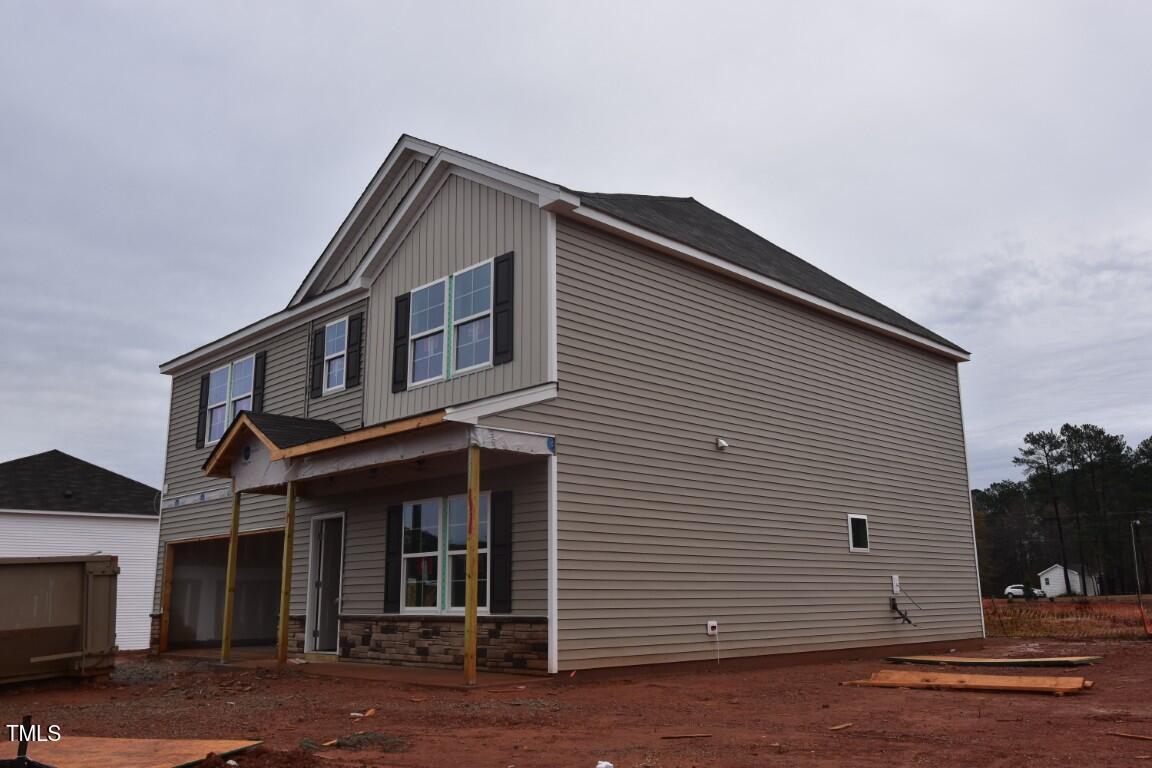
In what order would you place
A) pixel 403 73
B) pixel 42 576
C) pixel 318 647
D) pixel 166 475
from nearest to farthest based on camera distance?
pixel 42 576
pixel 318 647
pixel 403 73
pixel 166 475

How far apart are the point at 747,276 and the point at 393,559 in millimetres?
6906

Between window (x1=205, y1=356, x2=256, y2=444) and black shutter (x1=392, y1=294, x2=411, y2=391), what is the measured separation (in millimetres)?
5373

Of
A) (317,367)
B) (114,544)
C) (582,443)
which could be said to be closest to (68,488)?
(114,544)

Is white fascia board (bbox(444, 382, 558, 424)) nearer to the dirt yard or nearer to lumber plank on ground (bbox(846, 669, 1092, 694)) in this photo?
the dirt yard

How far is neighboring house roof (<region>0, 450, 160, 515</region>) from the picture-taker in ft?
→ 87.6

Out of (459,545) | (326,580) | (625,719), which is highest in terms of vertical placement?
(459,545)

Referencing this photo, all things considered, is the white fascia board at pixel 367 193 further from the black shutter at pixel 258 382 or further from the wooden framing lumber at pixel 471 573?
the wooden framing lumber at pixel 471 573

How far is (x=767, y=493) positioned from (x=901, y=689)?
14.0 ft

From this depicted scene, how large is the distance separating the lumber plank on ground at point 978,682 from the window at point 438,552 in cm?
495

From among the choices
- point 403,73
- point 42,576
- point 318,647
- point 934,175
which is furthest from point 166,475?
point 934,175

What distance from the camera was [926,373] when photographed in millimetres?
18422

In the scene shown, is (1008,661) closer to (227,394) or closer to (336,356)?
(336,356)

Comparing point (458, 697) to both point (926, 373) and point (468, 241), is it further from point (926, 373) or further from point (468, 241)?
point (926, 373)

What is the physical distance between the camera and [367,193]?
1619 centimetres
